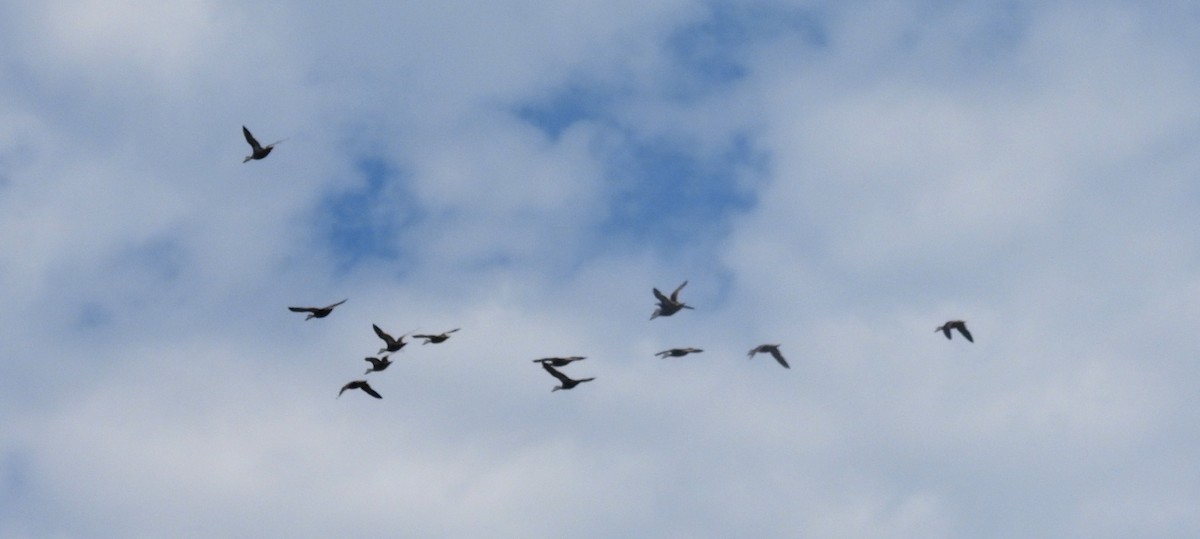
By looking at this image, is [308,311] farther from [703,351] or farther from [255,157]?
[703,351]

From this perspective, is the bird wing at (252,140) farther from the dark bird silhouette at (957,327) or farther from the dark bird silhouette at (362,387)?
the dark bird silhouette at (957,327)

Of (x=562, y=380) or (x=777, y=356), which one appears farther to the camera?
(x=777, y=356)

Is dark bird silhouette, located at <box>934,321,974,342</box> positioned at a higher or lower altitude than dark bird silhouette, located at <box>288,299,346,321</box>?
higher

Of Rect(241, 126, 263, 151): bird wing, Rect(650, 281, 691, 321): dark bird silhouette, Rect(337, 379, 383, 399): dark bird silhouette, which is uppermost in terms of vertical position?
Rect(241, 126, 263, 151): bird wing

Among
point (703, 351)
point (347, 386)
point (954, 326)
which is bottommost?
point (347, 386)

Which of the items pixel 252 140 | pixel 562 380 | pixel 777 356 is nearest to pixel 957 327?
pixel 777 356

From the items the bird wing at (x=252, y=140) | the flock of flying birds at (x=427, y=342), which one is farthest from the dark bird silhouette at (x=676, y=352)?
the bird wing at (x=252, y=140)

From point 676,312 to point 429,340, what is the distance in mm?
23268

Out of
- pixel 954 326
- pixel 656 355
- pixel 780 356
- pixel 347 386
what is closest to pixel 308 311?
pixel 347 386

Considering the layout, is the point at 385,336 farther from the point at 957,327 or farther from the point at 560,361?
the point at 957,327

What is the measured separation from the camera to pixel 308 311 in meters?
112

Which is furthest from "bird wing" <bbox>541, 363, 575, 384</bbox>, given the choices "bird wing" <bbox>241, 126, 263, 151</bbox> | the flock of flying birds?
"bird wing" <bbox>241, 126, 263, 151</bbox>

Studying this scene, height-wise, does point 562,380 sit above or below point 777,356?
below

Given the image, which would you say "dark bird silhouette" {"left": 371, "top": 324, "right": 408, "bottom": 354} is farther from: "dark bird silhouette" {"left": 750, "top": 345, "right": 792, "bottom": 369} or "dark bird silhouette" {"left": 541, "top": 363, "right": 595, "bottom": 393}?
"dark bird silhouette" {"left": 750, "top": 345, "right": 792, "bottom": 369}
